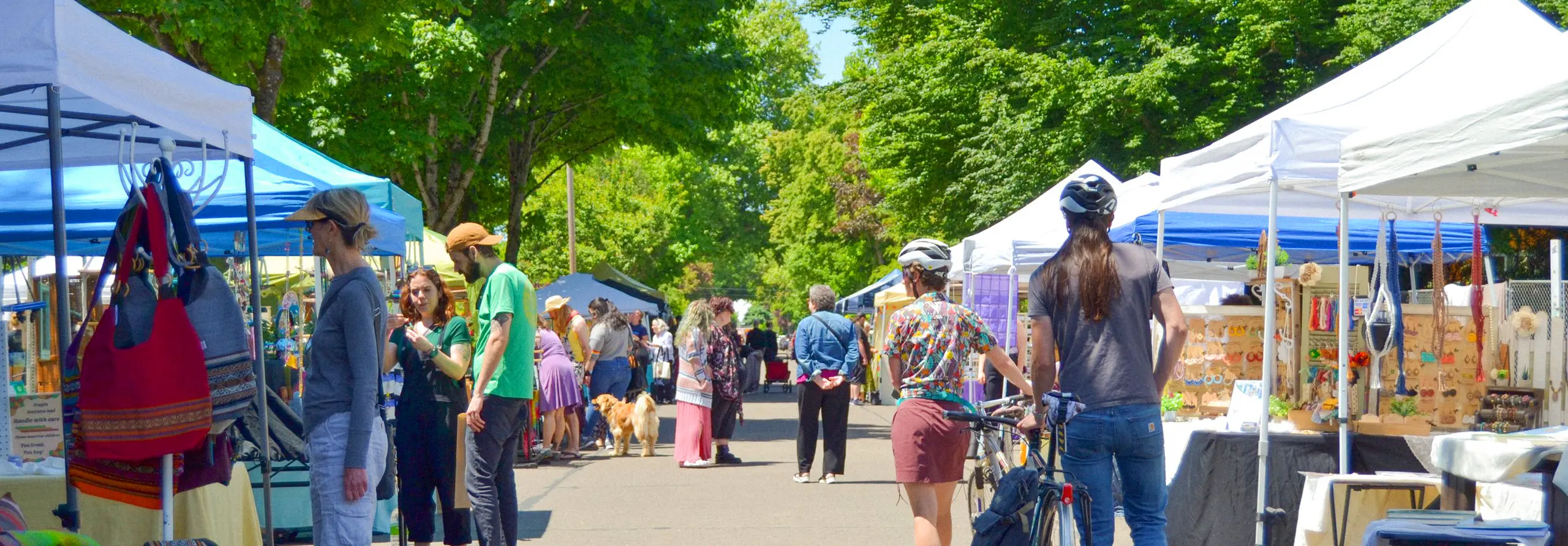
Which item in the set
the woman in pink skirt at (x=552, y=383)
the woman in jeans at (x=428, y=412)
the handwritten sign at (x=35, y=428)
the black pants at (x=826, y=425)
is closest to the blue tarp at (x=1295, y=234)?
the black pants at (x=826, y=425)

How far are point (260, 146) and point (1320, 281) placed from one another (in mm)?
6258

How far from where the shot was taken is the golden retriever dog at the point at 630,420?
54.3 ft

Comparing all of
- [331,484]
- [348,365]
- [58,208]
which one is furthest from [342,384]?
[58,208]

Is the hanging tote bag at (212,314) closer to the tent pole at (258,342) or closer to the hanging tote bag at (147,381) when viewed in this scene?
the hanging tote bag at (147,381)

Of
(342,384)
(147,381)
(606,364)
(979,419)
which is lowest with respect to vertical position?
(606,364)

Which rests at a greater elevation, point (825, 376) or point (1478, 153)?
point (1478, 153)

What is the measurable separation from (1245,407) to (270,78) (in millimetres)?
9075

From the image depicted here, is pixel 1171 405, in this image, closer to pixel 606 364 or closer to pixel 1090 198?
pixel 1090 198

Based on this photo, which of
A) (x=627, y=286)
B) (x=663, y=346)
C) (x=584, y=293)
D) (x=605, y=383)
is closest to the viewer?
(x=605, y=383)

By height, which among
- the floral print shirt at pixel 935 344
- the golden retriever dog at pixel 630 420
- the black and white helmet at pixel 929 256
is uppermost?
the black and white helmet at pixel 929 256

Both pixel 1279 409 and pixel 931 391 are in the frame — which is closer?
pixel 931 391

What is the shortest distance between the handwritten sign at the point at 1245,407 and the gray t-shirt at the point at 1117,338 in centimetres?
318

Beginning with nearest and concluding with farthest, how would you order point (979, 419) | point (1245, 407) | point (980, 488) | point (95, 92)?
1. point (95, 92)
2. point (979, 419)
3. point (980, 488)
4. point (1245, 407)

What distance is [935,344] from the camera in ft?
21.3
